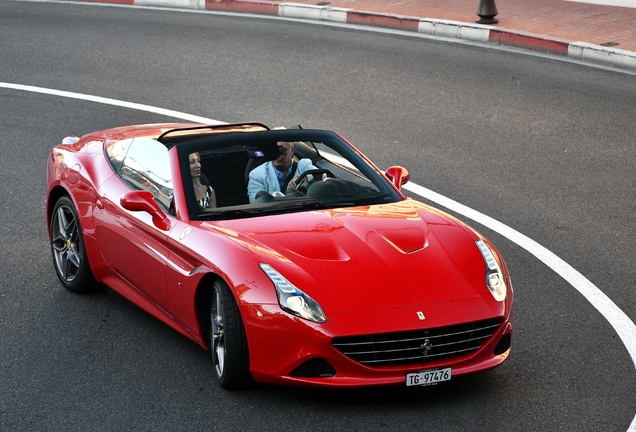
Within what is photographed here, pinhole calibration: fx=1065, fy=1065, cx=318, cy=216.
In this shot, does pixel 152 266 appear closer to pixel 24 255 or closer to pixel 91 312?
pixel 91 312

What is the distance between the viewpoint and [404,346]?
555 centimetres

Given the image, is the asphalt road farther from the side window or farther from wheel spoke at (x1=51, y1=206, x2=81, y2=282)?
the side window

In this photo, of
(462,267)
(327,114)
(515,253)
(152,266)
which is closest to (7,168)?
(327,114)

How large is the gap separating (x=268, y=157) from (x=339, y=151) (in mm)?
495

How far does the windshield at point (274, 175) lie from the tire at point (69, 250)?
1.21 meters

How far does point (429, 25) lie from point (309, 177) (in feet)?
34.1

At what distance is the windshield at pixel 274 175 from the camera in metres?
6.78

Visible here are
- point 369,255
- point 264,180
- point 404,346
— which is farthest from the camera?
point 264,180

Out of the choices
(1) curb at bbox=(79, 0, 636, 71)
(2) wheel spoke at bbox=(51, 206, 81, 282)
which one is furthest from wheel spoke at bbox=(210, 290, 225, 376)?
(1) curb at bbox=(79, 0, 636, 71)

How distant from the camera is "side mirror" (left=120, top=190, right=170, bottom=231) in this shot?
6629 mm

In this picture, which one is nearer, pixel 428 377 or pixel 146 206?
pixel 428 377

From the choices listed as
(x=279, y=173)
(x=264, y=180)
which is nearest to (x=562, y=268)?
(x=279, y=173)

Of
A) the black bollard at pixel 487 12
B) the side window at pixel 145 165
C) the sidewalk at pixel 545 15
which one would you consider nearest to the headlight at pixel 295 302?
the side window at pixel 145 165

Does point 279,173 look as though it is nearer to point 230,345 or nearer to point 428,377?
point 230,345
